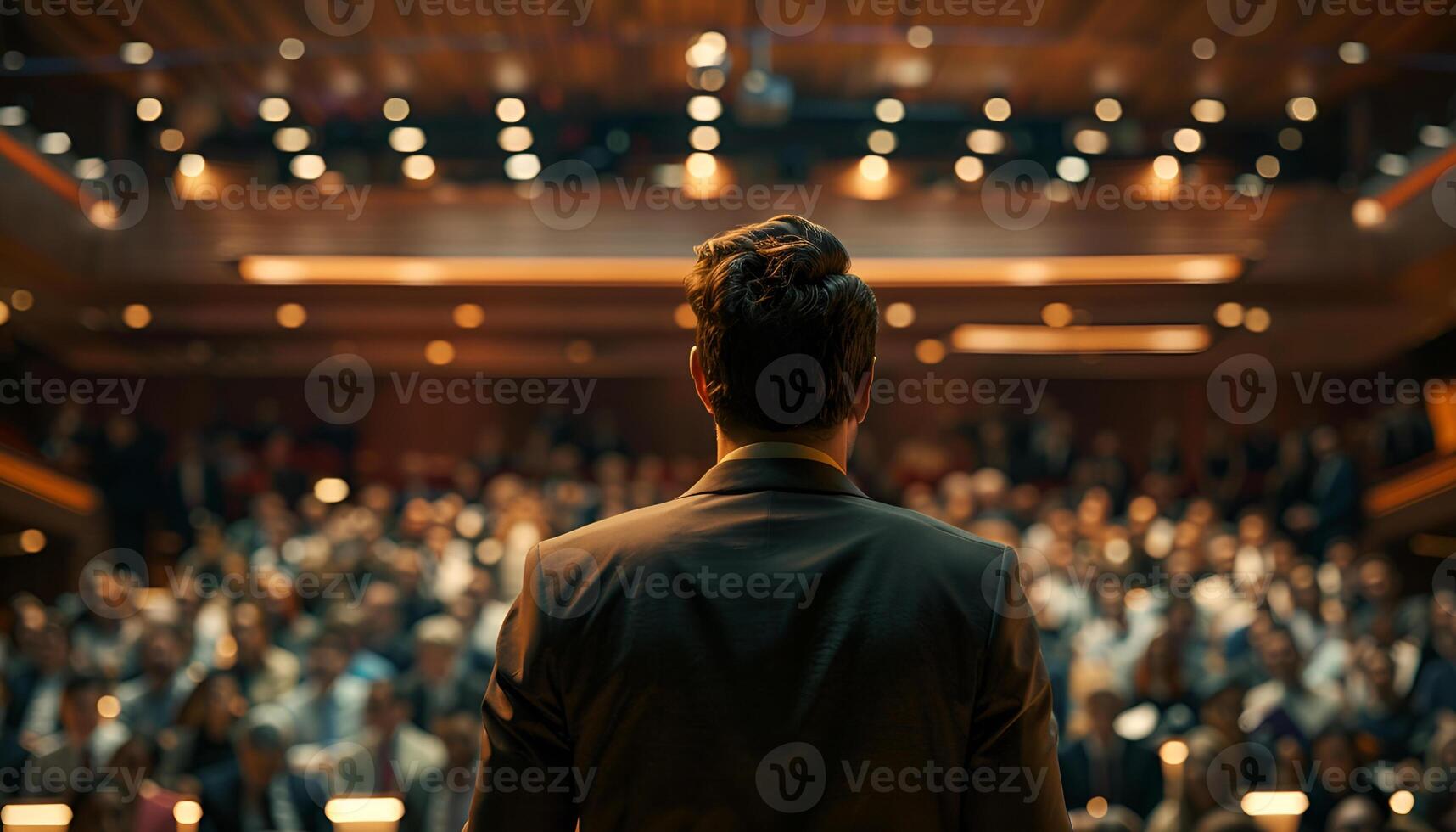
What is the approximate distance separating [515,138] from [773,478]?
25.8 feet

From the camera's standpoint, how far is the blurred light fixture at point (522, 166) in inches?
326

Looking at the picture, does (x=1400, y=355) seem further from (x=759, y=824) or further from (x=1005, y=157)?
(x=759, y=824)

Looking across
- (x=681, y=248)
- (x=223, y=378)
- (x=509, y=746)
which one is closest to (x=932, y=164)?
(x=681, y=248)

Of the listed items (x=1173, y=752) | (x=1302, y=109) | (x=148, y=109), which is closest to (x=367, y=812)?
(x=1173, y=752)

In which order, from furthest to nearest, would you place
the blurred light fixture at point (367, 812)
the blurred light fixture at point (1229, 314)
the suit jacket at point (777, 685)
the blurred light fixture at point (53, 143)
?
the blurred light fixture at point (1229, 314) → the blurred light fixture at point (53, 143) → the blurred light fixture at point (367, 812) → the suit jacket at point (777, 685)

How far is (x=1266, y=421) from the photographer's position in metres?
10.0

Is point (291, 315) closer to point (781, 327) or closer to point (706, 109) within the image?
point (706, 109)

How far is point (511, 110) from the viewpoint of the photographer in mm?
8273

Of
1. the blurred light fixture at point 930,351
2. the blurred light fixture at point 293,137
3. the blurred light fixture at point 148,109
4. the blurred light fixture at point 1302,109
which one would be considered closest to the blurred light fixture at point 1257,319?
the blurred light fixture at point 1302,109

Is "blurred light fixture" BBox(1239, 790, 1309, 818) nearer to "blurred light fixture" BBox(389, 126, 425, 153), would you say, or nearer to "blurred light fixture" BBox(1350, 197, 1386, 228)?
"blurred light fixture" BBox(1350, 197, 1386, 228)

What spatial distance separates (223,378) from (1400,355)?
30.6 feet

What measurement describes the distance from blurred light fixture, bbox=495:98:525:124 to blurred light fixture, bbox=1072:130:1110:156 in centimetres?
376

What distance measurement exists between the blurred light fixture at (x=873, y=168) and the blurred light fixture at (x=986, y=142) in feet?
1.88

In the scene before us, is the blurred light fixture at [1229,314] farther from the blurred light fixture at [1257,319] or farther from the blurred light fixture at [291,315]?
the blurred light fixture at [291,315]
